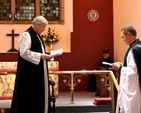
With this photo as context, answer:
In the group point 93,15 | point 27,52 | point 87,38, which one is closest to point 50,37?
point 87,38

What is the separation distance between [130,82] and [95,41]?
5798 millimetres

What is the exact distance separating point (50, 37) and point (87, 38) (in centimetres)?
118

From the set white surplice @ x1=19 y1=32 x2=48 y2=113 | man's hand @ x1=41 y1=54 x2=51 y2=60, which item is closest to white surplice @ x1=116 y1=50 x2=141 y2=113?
man's hand @ x1=41 y1=54 x2=51 y2=60

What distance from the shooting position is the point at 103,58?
9.09 m

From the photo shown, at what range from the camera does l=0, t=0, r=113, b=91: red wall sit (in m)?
9.23

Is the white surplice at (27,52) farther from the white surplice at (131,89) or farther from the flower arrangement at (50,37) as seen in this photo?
the flower arrangement at (50,37)

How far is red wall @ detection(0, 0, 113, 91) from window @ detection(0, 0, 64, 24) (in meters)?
0.56

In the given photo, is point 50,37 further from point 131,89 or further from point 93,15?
point 131,89

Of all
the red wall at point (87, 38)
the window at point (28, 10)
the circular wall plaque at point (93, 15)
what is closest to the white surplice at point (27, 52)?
the red wall at point (87, 38)

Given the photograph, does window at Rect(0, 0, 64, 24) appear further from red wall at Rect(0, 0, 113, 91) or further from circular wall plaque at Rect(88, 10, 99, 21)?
circular wall plaque at Rect(88, 10, 99, 21)

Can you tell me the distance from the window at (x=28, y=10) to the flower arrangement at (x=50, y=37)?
568mm

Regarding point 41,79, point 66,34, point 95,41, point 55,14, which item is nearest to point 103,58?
point 95,41

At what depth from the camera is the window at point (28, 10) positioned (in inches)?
364

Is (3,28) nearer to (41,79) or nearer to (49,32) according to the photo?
(49,32)
